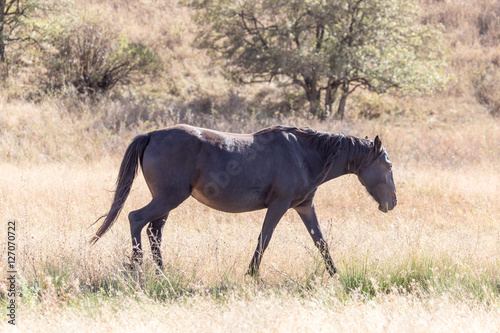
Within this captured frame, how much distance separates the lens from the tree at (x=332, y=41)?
15906mm

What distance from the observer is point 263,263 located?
5.49m

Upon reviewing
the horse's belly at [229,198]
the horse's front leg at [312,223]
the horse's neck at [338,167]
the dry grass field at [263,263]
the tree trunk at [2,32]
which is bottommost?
the dry grass field at [263,263]

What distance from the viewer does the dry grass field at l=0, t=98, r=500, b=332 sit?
3877 millimetres

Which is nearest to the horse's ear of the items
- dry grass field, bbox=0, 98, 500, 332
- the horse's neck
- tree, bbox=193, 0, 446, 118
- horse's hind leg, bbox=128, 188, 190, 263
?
the horse's neck

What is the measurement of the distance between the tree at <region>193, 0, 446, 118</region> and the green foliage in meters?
3.37

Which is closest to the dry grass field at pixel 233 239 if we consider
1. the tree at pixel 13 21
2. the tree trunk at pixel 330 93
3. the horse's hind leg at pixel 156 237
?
the horse's hind leg at pixel 156 237

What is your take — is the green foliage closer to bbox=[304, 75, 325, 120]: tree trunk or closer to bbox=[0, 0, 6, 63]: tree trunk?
bbox=[0, 0, 6, 63]: tree trunk

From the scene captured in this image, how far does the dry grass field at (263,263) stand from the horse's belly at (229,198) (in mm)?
517

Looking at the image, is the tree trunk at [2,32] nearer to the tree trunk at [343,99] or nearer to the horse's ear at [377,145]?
the tree trunk at [343,99]

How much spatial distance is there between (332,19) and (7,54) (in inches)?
467

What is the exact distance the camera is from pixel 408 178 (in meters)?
9.57

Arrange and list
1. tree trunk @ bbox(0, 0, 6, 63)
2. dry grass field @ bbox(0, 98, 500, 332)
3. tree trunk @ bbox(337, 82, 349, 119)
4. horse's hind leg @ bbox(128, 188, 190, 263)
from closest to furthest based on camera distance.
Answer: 1. dry grass field @ bbox(0, 98, 500, 332)
2. horse's hind leg @ bbox(128, 188, 190, 263)
3. tree trunk @ bbox(0, 0, 6, 63)
4. tree trunk @ bbox(337, 82, 349, 119)

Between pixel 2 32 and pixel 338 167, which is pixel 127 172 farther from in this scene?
pixel 2 32

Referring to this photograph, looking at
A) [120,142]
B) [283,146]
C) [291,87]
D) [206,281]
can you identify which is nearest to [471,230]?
[283,146]
